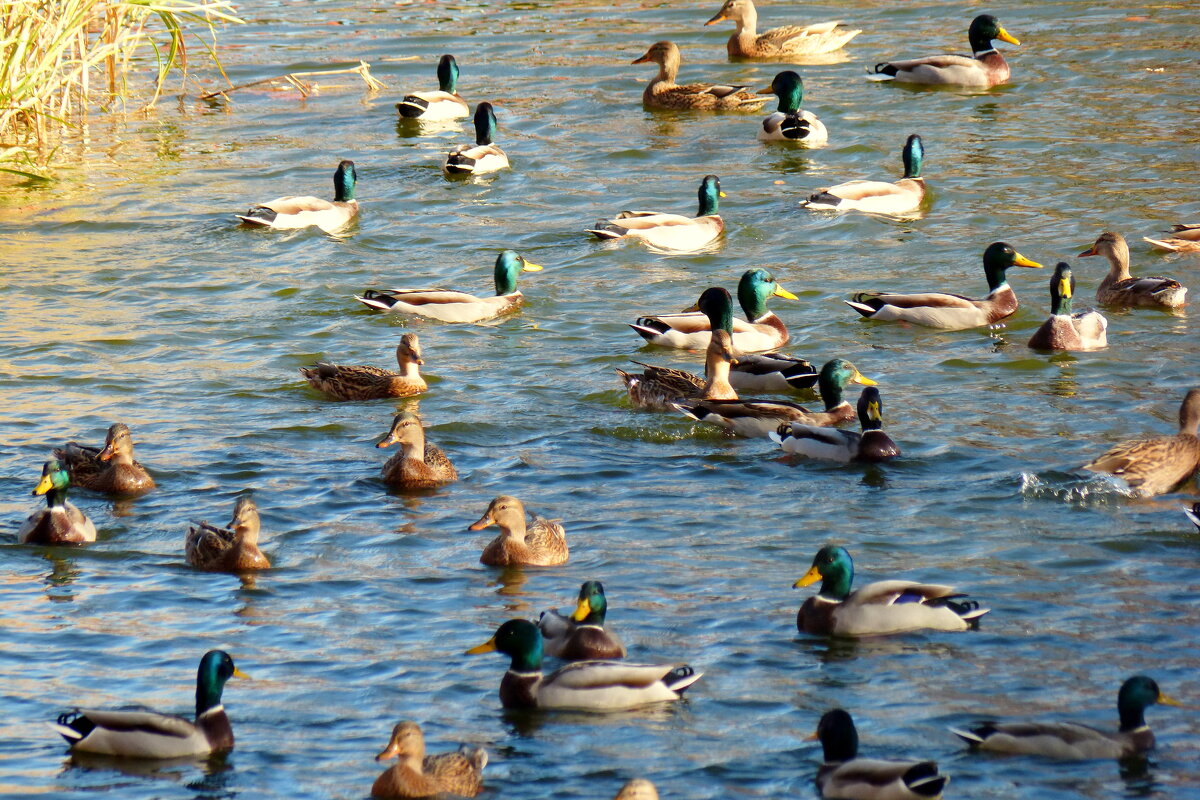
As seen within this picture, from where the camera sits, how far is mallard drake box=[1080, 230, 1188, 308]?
1434cm

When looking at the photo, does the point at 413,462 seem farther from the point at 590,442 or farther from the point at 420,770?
the point at 420,770

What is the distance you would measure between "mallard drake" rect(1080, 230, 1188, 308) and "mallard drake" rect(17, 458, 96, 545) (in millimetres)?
8730

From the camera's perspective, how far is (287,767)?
24.8 feet

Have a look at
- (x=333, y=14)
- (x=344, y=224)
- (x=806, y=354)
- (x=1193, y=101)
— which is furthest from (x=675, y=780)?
(x=333, y=14)

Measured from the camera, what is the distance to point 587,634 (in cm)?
841

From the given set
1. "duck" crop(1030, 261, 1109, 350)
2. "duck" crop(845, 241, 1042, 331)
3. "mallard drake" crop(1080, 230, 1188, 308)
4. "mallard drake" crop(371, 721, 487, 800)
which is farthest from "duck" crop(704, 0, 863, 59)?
"mallard drake" crop(371, 721, 487, 800)

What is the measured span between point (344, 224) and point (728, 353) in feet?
21.5

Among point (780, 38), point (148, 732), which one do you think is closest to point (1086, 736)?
point (148, 732)

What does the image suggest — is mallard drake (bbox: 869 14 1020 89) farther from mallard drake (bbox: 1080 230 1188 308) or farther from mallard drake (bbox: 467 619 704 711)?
mallard drake (bbox: 467 619 704 711)

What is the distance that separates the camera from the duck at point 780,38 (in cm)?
2495

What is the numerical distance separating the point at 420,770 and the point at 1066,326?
8.09 m

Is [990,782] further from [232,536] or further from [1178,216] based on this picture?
[1178,216]

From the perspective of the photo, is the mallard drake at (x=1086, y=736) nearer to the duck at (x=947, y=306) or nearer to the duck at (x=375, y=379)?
the duck at (x=375, y=379)

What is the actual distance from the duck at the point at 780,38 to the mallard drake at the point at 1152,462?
15.2 meters
